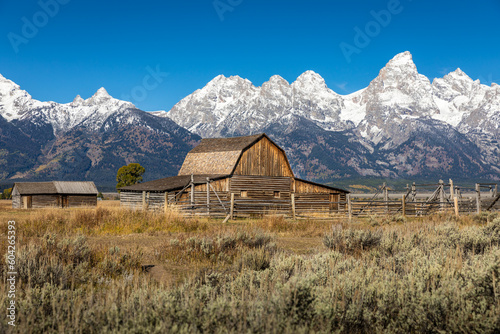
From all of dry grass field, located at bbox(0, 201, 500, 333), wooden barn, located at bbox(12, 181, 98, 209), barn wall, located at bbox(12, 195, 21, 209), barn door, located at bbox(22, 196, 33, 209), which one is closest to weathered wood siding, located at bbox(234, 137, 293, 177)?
dry grass field, located at bbox(0, 201, 500, 333)

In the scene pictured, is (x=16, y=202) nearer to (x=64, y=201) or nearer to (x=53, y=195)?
(x=53, y=195)

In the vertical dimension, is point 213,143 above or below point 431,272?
above

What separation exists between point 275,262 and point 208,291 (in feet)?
7.32

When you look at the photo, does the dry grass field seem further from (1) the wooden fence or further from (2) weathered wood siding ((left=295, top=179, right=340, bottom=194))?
(2) weathered wood siding ((left=295, top=179, right=340, bottom=194))

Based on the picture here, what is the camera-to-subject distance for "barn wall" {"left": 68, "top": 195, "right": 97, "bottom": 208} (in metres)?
59.7

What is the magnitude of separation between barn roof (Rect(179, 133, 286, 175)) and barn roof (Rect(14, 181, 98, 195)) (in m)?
25.7

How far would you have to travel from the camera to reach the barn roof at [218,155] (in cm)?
3681

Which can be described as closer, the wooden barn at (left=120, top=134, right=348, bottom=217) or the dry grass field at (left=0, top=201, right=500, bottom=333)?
the dry grass field at (left=0, top=201, right=500, bottom=333)

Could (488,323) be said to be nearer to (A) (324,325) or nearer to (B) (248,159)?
(A) (324,325)

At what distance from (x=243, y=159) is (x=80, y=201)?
112 ft

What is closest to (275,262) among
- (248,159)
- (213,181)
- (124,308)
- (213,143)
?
(124,308)

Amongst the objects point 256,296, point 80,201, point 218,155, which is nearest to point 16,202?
point 80,201

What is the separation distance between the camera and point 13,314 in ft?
15.3

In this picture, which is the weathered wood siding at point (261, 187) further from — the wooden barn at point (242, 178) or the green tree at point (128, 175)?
the green tree at point (128, 175)
